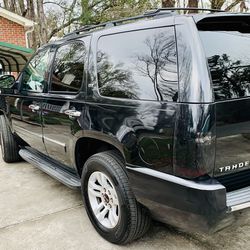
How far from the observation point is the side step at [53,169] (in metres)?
3.53

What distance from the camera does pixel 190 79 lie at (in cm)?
214

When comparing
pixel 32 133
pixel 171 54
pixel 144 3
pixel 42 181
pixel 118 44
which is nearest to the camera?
pixel 171 54

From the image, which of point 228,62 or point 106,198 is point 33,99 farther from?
point 228,62

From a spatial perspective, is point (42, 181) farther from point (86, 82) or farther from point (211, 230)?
point (211, 230)

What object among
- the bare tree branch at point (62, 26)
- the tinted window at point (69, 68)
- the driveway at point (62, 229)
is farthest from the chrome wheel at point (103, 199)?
the bare tree branch at point (62, 26)

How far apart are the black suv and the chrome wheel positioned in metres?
0.01

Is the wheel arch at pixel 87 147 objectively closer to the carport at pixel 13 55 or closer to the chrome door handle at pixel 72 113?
the chrome door handle at pixel 72 113

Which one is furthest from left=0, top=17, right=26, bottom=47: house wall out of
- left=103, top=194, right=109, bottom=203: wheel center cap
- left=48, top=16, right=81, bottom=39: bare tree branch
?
left=103, top=194, right=109, bottom=203: wheel center cap

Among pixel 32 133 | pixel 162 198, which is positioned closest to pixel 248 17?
pixel 162 198

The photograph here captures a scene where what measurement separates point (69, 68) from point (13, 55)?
7.95 meters

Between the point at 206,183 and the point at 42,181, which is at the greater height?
the point at 206,183

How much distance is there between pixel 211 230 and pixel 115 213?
98 cm

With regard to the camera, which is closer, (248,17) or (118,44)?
(248,17)

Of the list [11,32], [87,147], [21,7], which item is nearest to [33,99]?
[87,147]
